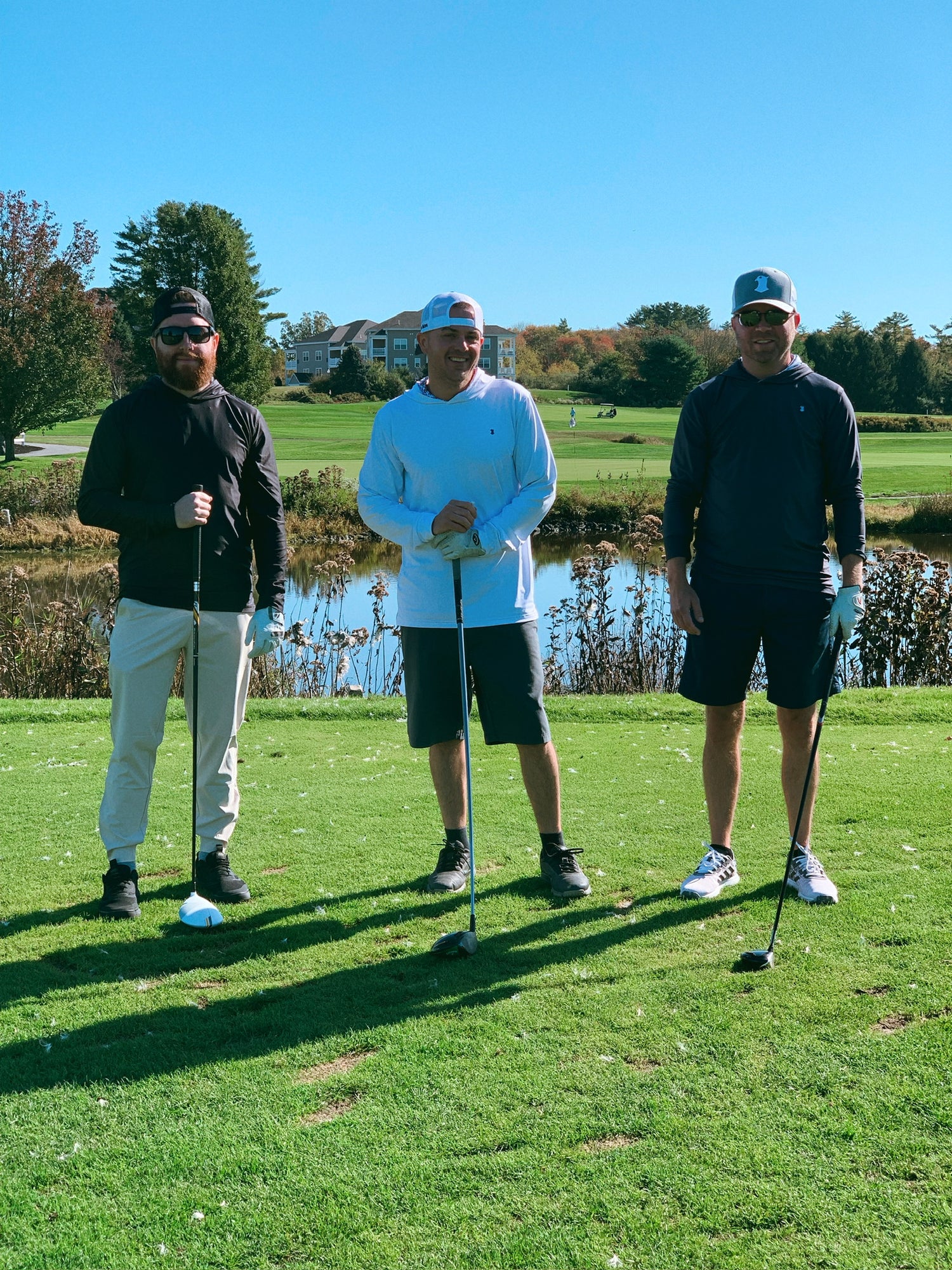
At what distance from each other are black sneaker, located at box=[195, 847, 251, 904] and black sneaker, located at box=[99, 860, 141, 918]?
0.22 metres

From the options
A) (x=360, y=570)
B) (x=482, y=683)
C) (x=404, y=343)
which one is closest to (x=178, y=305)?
(x=482, y=683)

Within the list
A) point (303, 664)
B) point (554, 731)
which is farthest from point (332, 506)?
point (554, 731)

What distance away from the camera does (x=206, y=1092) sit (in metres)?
2.87

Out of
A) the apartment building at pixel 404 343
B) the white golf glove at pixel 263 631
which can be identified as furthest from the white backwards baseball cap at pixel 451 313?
the apartment building at pixel 404 343

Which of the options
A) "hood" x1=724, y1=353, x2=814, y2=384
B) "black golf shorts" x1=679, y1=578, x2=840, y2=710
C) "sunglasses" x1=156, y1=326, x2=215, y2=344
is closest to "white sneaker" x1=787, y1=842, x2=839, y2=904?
"black golf shorts" x1=679, y1=578, x2=840, y2=710

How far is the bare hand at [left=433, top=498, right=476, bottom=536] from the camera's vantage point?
3.99 metres

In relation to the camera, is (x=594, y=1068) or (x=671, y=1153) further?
(x=594, y=1068)

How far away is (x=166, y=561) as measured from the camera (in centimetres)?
425

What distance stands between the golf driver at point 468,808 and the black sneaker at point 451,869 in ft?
0.56

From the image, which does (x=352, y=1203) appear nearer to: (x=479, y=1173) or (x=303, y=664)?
(x=479, y=1173)

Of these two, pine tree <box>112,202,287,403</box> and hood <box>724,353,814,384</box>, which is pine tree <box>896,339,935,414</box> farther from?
hood <box>724,353,814,384</box>

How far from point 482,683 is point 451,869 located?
2.31 feet

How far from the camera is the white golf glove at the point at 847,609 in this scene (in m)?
4.02

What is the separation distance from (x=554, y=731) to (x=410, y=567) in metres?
3.31
